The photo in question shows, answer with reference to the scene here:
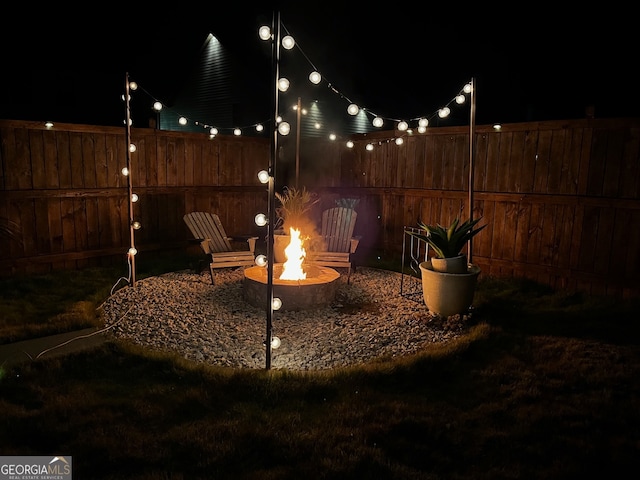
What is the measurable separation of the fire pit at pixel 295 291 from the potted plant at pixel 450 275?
44.3 inches

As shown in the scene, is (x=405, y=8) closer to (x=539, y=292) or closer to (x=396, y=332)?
(x=539, y=292)

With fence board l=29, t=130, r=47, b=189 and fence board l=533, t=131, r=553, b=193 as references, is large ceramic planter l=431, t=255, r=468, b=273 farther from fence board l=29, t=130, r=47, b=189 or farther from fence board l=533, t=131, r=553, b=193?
fence board l=29, t=130, r=47, b=189

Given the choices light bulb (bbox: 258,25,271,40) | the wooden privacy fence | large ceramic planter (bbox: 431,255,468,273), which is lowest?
large ceramic planter (bbox: 431,255,468,273)

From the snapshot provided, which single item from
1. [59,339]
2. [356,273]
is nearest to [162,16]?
[356,273]

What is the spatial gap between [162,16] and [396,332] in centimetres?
1657

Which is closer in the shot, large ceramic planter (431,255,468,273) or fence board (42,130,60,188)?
large ceramic planter (431,255,468,273)

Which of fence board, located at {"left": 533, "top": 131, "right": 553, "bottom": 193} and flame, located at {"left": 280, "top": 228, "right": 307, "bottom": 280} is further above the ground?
fence board, located at {"left": 533, "top": 131, "right": 553, "bottom": 193}

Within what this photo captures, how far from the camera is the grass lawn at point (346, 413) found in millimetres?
2422

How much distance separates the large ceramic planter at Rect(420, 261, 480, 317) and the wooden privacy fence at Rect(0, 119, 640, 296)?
2011 millimetres

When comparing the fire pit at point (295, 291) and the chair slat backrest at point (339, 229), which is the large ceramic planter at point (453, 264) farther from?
the chair slat backrest at point (339, 229)

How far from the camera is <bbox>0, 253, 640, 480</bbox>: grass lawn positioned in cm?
242

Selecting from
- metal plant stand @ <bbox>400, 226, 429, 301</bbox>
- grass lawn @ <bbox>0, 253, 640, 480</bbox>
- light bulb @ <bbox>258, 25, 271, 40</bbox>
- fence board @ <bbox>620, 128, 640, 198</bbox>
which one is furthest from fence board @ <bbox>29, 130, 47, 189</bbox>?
fence board @ <bbox>620, 128, 640, 198</bbox>

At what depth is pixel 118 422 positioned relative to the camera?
274 centimetres

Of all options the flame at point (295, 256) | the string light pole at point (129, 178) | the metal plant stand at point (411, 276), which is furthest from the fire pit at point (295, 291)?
the string light pole at point (129, 178)
